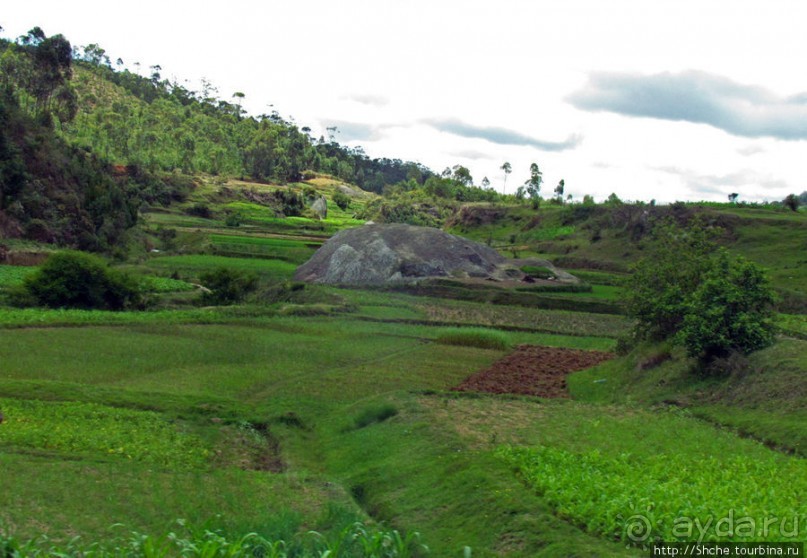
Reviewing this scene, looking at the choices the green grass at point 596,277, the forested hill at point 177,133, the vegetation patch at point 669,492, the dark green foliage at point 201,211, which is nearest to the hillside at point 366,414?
the vegetation patch at point 669,492

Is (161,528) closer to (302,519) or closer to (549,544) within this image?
(302,519)

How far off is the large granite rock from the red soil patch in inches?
793

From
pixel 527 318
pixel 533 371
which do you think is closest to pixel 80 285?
pixel 533 371

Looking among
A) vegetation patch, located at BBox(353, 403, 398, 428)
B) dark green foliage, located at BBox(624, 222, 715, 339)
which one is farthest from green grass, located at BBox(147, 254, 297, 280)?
vegetation patch, located at BBox(353, 403, 398, 428)

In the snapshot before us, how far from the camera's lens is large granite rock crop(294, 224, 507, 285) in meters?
51.6

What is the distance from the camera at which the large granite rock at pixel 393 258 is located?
51.6 m

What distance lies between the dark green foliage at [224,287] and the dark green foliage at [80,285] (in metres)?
4.73

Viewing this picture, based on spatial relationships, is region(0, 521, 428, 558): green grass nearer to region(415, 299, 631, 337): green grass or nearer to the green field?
the green field

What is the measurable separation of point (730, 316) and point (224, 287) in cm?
2791

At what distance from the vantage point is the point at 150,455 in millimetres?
14109

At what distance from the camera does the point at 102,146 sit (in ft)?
361

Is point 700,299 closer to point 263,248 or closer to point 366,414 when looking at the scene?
point 366,414

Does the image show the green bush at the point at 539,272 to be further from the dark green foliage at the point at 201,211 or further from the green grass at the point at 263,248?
the dark green foliage at the point at 201,211

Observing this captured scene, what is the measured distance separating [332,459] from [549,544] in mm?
7272
